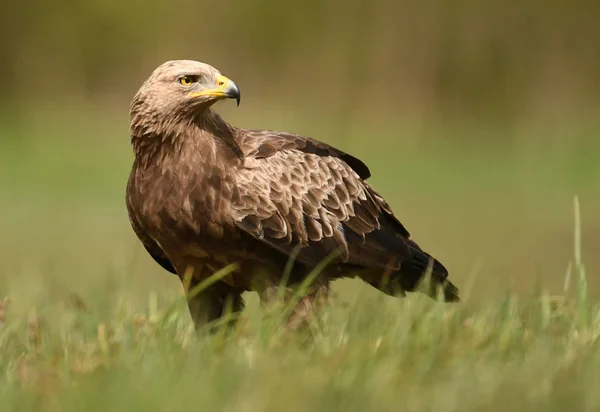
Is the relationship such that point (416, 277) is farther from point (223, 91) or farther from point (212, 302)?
point (223, 91)

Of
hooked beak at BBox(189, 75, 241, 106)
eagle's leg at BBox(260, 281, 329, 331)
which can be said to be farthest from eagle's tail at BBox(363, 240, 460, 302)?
hooked beak at BBox(189, 75, 241, 106)

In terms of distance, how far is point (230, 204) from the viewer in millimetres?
5754

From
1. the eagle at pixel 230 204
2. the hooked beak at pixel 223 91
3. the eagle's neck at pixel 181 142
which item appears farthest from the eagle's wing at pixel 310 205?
the hooked beak at pixel 223 91

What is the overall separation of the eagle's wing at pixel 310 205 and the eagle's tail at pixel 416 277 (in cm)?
8

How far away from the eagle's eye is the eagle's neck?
0.17 m

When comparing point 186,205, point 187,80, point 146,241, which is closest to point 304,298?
point 186,205

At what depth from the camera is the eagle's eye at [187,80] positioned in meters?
5.95

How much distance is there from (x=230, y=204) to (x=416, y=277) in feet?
4.54

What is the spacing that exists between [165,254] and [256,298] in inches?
21.9

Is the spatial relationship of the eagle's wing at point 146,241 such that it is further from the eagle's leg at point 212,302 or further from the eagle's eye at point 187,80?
the eagle's eye at point 187,80

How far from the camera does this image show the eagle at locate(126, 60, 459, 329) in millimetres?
5744

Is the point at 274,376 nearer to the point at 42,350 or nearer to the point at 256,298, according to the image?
the point at 42,350

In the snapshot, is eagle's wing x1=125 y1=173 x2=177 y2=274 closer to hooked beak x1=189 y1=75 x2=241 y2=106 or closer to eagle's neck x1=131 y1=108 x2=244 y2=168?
eagle's neck x1=131 y1=108 x2=244 y2=168

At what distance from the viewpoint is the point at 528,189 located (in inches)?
618
